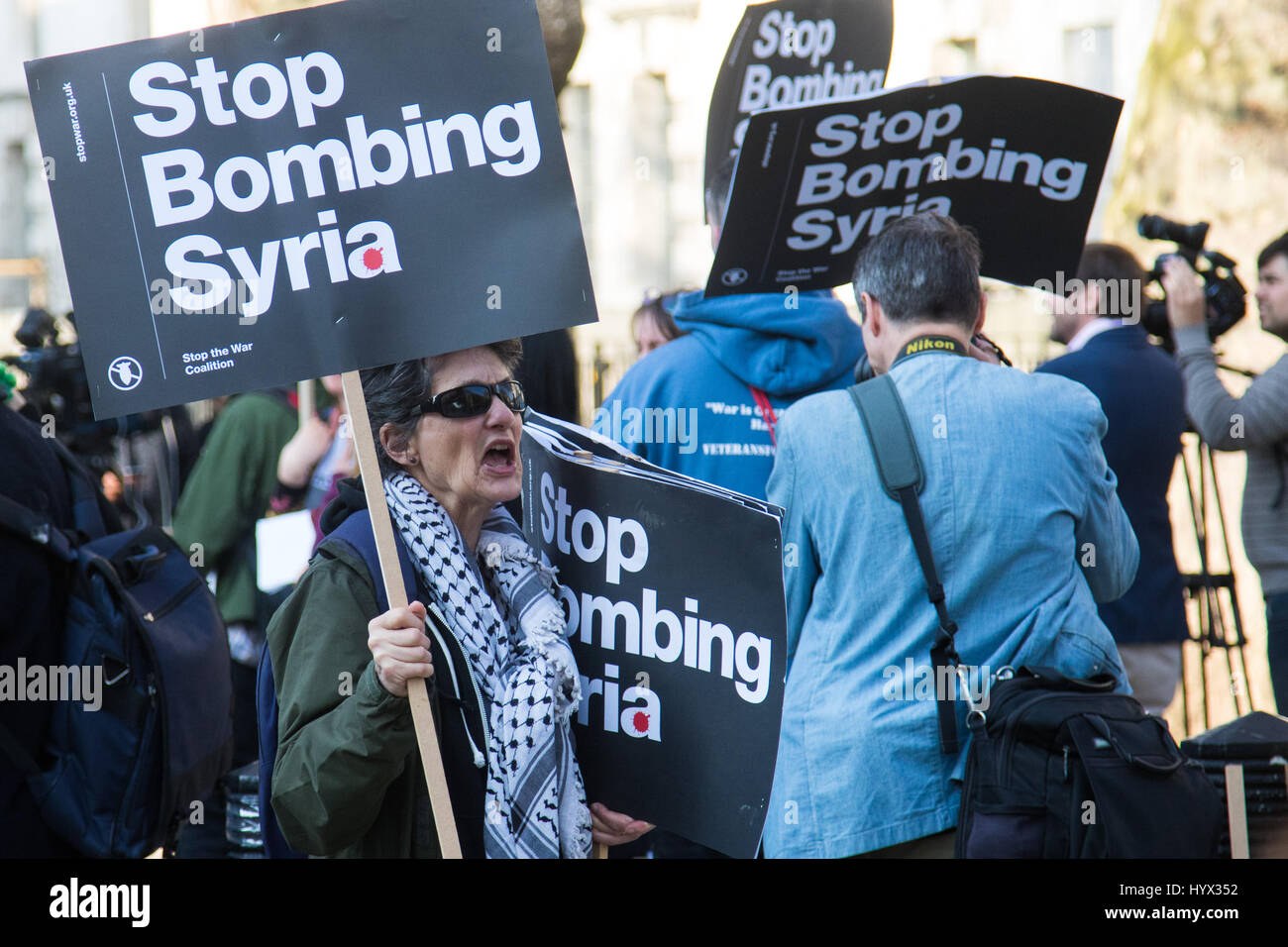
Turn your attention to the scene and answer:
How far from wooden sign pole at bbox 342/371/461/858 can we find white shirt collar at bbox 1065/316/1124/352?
2994 millimetres

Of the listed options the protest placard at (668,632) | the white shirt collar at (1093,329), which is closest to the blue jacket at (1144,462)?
the white shirt collar at (1093,329)

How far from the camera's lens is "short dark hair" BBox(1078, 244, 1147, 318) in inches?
183

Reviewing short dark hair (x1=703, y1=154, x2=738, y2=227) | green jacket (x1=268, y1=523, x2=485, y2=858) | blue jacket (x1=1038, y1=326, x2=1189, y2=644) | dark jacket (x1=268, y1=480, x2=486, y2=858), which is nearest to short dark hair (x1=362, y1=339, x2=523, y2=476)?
dark jacket (x1=268, y1=480, x2=486, y2=858)

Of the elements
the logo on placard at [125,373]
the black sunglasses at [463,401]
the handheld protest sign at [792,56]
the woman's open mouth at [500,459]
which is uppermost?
the handheld protest sign at [792,56]

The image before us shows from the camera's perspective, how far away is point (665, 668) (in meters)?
2.35

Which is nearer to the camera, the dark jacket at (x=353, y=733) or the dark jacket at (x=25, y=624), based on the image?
the dark jacket at (x=353, y=733)

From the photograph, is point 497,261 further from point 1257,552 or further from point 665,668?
point 1257,552

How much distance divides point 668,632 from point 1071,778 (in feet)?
2.45

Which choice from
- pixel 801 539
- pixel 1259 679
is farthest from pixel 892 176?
pixel 1259 679

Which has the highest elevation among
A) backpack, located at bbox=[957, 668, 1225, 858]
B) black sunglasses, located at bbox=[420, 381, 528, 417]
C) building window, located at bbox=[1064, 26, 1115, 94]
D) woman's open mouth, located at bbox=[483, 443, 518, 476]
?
building window, located at bbox=[1064, 26, 1115, 94]

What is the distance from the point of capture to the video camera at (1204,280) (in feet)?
15.3

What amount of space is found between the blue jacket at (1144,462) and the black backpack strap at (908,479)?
1.87 metres
